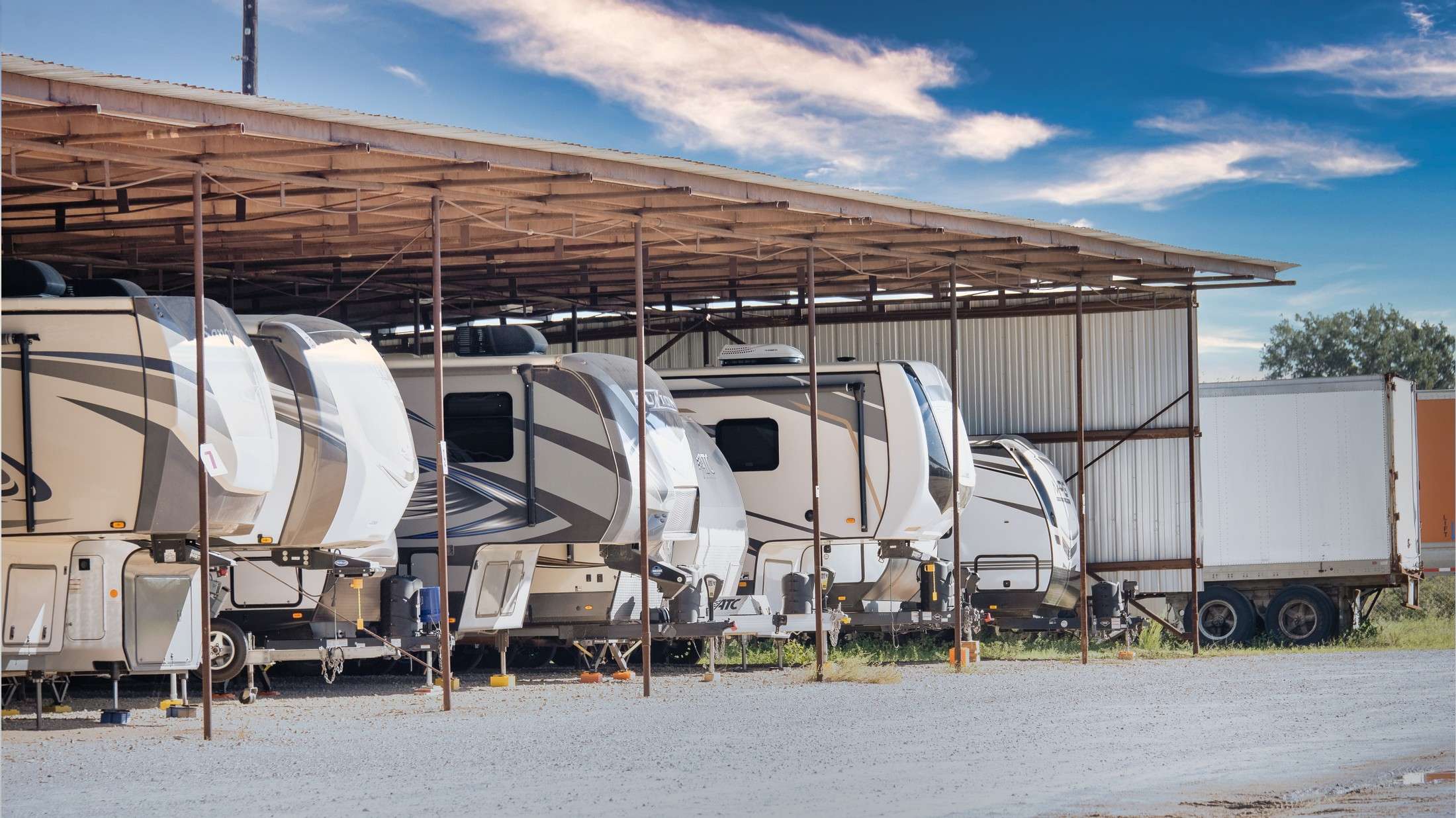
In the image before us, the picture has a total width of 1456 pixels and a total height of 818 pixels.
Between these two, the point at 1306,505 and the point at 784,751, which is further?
the point at 1306,505

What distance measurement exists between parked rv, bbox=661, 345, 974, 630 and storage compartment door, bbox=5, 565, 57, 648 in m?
8.62

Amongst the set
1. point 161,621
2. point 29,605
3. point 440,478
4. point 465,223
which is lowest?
point 161,621

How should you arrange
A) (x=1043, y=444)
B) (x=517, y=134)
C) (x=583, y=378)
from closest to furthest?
(x=517, y=134) < (x=583, y=378) < (x=1043, y=444)

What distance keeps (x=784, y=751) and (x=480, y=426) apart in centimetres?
765

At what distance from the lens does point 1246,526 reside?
25484 millimetres

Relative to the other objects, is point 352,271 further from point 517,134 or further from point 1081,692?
point 1081,692

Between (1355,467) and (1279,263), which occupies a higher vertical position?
(1279,263)

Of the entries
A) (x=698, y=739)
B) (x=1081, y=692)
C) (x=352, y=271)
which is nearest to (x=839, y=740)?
(x=698, y=739)

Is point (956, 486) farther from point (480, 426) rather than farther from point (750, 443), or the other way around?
point (480, 426)

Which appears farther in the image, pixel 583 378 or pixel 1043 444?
pixel 1043 444

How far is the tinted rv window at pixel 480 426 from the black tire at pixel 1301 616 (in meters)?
12.1

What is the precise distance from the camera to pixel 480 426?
18781 mm

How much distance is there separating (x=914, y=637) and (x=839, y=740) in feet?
46.1

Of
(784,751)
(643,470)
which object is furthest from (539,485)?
(784,751)
